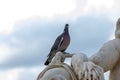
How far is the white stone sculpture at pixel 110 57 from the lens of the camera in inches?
257

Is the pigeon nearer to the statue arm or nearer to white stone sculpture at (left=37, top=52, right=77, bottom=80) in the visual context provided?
the statue arm

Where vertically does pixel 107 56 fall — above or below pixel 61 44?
above

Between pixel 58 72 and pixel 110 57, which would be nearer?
pixel 58 72

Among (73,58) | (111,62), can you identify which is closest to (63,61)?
(73,58)

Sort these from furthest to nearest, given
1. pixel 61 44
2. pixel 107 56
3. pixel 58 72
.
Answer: pixel 61 44, pixel 107 56, pixel 58 72

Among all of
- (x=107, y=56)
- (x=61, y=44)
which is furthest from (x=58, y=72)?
(x=61, y=44)

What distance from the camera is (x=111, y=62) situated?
22.1 ft

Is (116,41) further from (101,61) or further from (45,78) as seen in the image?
(45,78)

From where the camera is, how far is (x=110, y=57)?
263 inches

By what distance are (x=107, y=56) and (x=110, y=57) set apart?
7 centimetres

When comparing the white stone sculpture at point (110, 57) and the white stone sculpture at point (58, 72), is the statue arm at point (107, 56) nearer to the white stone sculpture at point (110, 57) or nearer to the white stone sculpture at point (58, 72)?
the white stone sculpture at point (110, 57)

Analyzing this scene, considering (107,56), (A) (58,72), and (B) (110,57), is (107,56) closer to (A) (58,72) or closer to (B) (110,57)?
(B) (110,57)

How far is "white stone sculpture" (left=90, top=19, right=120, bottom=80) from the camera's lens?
6.54 metres

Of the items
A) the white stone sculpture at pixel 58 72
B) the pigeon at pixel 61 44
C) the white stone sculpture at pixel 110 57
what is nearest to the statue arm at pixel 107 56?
the white stone sculpture at pixel 110 57
